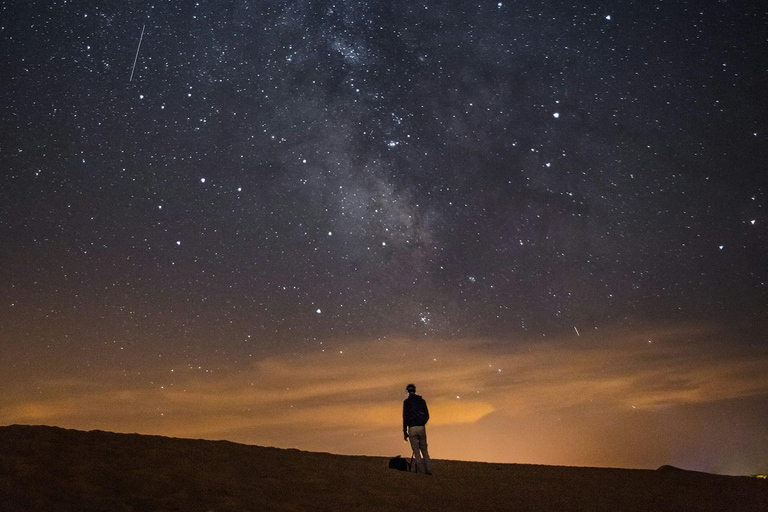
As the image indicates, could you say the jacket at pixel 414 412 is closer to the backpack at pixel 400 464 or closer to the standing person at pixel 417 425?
the standing person at pixel 417 425

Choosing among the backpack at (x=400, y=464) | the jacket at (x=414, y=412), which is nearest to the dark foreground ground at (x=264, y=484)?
the backpack at (x=400, y=464)

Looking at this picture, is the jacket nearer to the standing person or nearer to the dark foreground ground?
the standing person

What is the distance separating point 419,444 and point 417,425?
0.40 metres

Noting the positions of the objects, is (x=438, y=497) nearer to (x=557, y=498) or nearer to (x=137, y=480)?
(x=557, y=498)

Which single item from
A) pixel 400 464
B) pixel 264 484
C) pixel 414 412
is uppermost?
pixel 414 412

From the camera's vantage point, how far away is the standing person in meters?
11.5

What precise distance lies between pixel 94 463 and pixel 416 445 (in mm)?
5874

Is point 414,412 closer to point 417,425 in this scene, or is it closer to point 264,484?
point 417,425

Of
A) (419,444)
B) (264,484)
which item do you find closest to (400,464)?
(419,444)

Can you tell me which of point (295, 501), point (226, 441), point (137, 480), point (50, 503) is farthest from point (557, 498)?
point (50, 503)

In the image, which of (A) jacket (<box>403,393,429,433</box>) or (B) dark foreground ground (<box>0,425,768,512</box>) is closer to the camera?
(B) dark foreground ground (<box>0,425,768,512</box>)

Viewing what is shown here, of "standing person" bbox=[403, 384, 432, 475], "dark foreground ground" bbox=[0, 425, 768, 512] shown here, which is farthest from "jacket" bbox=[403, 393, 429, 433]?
"dark foreground ground" bbox=[0, 425, 768, 512]

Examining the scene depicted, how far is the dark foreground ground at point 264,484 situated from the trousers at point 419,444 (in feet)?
1.53

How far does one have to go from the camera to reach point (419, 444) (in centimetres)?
1156
